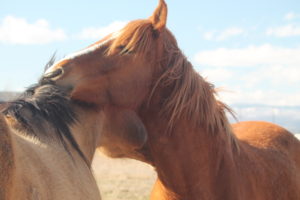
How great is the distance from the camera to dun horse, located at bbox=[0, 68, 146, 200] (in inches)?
62.9

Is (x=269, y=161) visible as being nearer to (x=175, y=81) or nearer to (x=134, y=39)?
(x=175, y=81)

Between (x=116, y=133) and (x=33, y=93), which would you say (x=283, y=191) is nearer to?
(x=116, y=133)

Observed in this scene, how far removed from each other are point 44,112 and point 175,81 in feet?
3.37

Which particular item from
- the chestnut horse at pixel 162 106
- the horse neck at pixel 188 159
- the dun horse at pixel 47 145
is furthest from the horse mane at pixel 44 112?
the horse neck at pixel 188 159

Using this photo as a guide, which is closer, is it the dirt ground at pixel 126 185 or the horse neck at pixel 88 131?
the horse neck at pixel 88 131

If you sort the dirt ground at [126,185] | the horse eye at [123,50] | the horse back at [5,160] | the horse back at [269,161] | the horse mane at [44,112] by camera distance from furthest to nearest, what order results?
the dirt ground at [126,185], the horse back at [269,161], the horse eye at [123,50], the horse mane at [44,112], the horse back at [5,160]

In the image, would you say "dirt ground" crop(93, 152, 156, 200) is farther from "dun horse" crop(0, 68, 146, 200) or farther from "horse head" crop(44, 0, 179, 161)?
"dun horse" crop(0, 68, 146, 200)

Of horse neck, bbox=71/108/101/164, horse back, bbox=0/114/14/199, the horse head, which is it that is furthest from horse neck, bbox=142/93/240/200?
horse back, bbox=0/114/14/199

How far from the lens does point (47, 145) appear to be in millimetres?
2309

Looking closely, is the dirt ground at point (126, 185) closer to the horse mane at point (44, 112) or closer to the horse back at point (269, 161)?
the horse back at point (269, 161)

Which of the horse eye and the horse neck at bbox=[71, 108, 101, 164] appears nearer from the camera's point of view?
the horse neck at bbox=[71, 108, 101, 164]

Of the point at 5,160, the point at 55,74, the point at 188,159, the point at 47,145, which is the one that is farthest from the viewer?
the point at 188,159

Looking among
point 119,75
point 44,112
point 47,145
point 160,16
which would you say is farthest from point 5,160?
point 160,16

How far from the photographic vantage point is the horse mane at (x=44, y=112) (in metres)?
2.32
